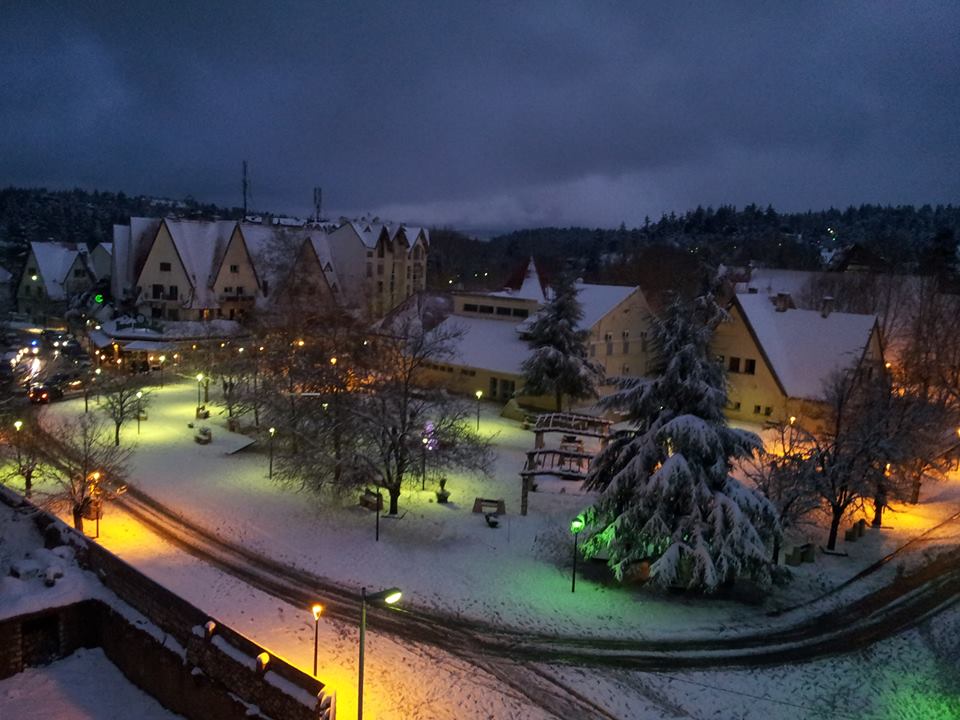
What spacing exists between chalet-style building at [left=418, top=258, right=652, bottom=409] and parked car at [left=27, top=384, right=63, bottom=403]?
22.4 metres

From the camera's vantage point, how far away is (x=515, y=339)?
46344 millimetres

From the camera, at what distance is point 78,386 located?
4450 cm

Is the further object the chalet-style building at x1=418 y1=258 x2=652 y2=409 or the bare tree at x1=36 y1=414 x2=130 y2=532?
the chalet-style building at x1=418 y1=258 x2=652 y2=409

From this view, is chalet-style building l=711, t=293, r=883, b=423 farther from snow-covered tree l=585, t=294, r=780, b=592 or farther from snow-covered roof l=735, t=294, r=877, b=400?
snow-covered tree l=585, t=294, r=780, b=592

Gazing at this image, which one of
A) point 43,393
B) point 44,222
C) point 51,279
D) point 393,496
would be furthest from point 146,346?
point 44,222

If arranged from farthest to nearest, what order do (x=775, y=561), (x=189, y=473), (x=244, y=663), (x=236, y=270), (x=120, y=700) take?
1. (x=236, y=270)
2. (x=189, y=473)
3. (x=775, y=561)
4. (x=120, y=700)
5. (x=244, y=663)

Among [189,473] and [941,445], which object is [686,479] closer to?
[941,445]

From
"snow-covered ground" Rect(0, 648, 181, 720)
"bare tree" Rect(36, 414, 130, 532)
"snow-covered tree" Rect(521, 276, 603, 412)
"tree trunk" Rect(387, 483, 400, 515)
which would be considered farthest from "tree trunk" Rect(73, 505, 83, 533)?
"snow-covered tree" Rect(521, 276, 603, 412)

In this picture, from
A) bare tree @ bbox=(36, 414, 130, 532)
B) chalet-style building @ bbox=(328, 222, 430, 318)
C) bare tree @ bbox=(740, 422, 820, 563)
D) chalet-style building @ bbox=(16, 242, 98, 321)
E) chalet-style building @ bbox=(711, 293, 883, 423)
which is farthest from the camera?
chalet-style building @ bbox=(16, 242, 98, 321)

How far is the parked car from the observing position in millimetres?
39656

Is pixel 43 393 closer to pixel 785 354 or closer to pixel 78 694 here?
pixel 78 694

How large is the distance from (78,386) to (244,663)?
3601 centimetres

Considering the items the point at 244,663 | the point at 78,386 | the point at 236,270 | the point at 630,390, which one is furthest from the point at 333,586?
the point at 236,270

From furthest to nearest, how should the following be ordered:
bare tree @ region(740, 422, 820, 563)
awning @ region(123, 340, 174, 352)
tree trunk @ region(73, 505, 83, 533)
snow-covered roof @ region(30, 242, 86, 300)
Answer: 1. snow-covered roof @ region(30, 242, 86, 300)
2. awning @ region(123, 340, 174, 352)
3. bare tree @ region(740, 422, 820, 563)
4. tree trunk @ region(73, 505, 83, 533)
